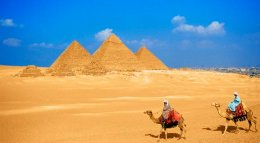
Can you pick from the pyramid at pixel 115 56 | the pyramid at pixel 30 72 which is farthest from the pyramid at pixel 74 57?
the pyramid at pixel 30 72

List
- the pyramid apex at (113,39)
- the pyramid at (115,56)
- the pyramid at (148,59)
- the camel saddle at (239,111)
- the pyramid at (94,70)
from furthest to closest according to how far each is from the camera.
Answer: the pyramid at (148,59) < the pyramid apex at (113,39) < the pyramid at (115,56) < the pyramid at (94,70) < the camel saddle at (239,111)

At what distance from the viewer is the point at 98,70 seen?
141 ft

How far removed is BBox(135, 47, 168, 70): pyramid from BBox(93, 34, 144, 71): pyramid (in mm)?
9135

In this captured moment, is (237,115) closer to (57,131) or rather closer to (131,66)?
(57,131)

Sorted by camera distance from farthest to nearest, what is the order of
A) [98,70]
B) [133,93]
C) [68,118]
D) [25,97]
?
[98,70]
[133,93]
[25,97]
[68,118]

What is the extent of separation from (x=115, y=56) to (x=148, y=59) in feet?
46.8

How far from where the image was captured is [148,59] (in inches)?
2729

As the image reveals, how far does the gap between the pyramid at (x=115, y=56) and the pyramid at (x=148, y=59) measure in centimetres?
914

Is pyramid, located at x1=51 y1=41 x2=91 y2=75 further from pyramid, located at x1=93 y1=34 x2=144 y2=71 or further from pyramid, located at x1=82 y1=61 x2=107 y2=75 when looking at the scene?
pyramid, located at x1=82 y1=61 x2=107 y2=75

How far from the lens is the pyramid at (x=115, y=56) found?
2158 inches

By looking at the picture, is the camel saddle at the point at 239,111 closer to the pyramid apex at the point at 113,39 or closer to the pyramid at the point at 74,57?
the pyramid at the point at 74,57

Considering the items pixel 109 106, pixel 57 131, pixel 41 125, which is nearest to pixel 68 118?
pixel 41 125

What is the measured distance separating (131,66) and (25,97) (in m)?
34.8

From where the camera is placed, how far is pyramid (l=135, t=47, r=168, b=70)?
68.7 metres
